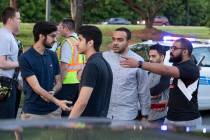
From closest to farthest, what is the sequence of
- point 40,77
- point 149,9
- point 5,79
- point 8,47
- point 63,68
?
point 40,77
point 8,47
point 5,79
point 63,68
point 149,9

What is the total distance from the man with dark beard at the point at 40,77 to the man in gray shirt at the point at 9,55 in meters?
0.45

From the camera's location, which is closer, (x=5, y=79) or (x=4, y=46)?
(x=4, y=46)

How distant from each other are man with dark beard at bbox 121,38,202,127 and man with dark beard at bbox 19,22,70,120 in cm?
112

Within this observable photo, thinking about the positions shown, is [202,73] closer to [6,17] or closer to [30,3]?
[6,17]

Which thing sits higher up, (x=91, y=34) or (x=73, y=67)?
(x=91, y=34)

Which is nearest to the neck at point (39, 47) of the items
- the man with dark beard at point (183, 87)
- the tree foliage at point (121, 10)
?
the man with dark beard at point (183, 87)

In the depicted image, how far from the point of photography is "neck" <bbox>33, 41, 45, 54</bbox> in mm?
6082

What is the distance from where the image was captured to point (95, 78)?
17.4ft

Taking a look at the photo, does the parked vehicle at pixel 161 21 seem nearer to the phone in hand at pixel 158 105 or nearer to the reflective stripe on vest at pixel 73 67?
the reflective stripe on vest at pixel 73 67

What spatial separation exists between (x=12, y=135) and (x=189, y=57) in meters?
3.58

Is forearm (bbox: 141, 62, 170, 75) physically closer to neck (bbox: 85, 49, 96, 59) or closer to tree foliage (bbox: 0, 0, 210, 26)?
neck (bbox: 85, 49, 96, 59)

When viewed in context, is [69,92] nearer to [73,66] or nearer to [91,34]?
[73,66]

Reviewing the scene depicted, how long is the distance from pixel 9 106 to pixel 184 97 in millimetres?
1903

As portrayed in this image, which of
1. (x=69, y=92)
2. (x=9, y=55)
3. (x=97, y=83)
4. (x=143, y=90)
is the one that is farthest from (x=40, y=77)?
(x=69, y=92)
